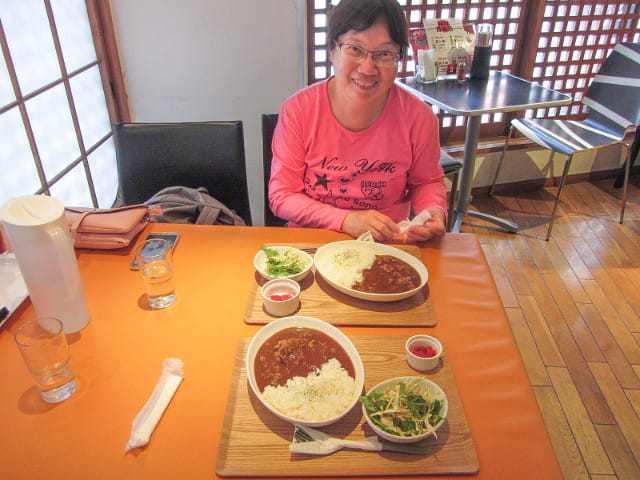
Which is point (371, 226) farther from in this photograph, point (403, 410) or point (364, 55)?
point (403, 410)

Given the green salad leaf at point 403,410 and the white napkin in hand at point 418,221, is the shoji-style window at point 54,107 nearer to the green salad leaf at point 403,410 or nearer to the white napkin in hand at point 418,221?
the white napkin in hand at point 418,221

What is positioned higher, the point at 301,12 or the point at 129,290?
the point at 301,12

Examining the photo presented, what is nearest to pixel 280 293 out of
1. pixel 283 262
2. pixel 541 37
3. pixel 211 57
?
pixel 283 262

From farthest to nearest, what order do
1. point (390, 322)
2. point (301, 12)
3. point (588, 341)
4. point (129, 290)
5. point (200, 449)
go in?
point (301, 12), point (588, 341), point (129, 290), point (390, 322), point (200, 449)

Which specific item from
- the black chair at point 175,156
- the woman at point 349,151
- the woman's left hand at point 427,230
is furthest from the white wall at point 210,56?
the woman's left hand at point 427,230

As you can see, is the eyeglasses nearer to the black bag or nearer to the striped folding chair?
the black bag

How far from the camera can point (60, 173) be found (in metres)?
2.00

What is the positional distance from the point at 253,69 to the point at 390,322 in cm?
192

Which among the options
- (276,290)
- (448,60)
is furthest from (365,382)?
(448,60)

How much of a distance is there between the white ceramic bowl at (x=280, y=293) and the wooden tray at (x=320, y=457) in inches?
8.5

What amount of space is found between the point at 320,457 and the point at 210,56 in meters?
2.27

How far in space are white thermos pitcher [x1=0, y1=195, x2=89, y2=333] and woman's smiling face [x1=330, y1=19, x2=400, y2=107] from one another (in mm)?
964

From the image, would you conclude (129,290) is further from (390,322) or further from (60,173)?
(60,173)

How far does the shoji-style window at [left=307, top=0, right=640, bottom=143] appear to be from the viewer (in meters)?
3.11
